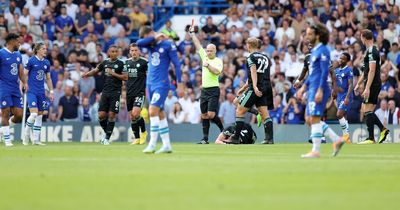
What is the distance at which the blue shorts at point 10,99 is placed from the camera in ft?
81.0

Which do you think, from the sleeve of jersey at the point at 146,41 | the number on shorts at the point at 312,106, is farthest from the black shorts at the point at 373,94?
the sleeve of jersey at the point at 146,41

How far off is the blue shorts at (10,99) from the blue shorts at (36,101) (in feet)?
0.90

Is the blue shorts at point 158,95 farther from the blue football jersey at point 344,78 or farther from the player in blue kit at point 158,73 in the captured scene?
the blue football jersey at point 344,78

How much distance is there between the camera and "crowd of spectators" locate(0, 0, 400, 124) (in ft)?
109

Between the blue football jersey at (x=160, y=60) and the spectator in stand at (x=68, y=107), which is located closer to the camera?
the blue football jersey at (x=160, y=60)

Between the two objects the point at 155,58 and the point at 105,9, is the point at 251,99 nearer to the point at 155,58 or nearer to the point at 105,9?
the point at 155,58

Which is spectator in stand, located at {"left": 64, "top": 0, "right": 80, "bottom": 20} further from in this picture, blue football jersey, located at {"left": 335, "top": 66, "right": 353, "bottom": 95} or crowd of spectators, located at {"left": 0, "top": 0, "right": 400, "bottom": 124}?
blue football jersey, located at {"left": 335, "top": 66, "right": 353, "bottom": 95}

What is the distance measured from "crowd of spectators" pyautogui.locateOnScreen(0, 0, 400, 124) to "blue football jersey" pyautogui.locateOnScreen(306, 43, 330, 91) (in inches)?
551

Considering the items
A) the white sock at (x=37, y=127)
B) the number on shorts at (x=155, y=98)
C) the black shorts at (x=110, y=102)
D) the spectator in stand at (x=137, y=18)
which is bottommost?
the white sock at (x=37, y=127)

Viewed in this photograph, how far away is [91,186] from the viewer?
12.1 metres

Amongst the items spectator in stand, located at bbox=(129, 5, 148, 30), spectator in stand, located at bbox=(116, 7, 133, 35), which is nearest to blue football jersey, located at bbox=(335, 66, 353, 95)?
spectator in stand, located at bbox=(129, 5, 148, 30)

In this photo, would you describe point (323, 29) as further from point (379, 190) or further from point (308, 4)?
point (308, 4)

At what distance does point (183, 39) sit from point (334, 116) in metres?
8.79

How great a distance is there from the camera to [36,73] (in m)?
25.3
